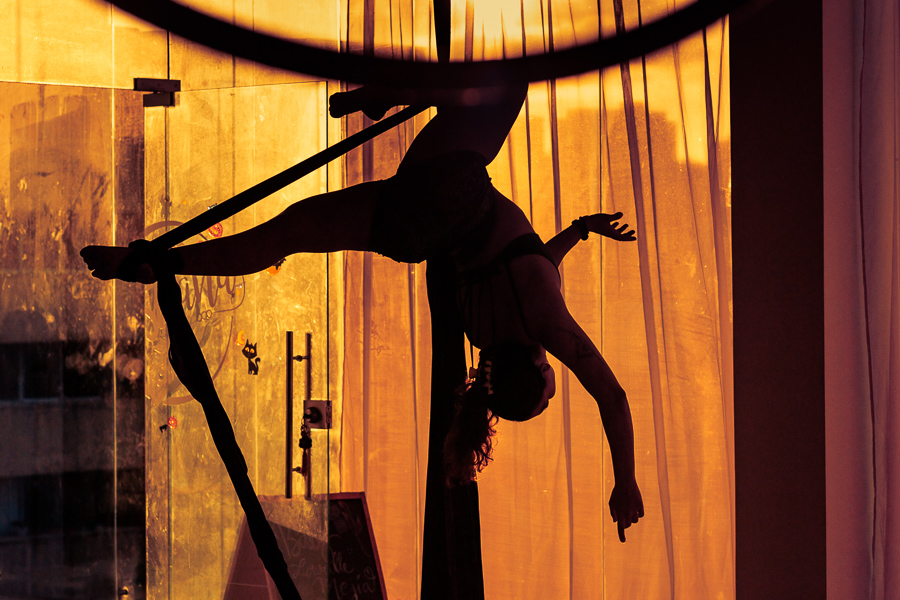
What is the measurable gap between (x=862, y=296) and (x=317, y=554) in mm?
1645

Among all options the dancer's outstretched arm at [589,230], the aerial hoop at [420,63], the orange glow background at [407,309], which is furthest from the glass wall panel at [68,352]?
the aerial hoop at [420,63]

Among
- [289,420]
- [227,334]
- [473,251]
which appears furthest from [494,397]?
[227,334]

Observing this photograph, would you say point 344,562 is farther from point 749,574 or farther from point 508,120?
point 508,120

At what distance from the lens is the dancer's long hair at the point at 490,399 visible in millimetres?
1298

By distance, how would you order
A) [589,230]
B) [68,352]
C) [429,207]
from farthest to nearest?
[68,352] → [589,230] → [429,207]

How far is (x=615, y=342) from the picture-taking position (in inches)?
76.9

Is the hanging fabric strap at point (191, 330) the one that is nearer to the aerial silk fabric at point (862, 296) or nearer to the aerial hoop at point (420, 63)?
the aerial hoop at point (420, 63)

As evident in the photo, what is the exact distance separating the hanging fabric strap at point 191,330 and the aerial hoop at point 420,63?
0.62 m

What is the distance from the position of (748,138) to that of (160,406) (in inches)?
78.5

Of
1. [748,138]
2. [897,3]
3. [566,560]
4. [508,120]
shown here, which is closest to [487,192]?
[508,120]

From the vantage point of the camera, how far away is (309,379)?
1910 millimetres

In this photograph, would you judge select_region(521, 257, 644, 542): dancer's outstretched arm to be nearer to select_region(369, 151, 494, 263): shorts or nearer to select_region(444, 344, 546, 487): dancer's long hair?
select_region(444, 344, 546, 487): dancer's long hair

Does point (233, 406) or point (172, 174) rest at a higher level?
point (172, 174)

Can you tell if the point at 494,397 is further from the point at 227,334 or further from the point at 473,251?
the point at 227,334
